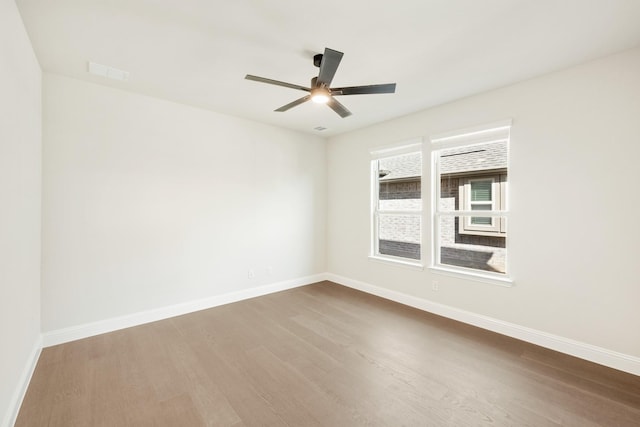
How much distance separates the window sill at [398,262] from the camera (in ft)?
13.0

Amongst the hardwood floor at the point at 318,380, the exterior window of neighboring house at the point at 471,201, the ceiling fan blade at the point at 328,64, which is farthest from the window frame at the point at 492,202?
the ceiling fan blade at the point at 328,64

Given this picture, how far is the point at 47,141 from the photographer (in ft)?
9.24

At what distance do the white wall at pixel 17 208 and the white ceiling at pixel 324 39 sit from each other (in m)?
0.31

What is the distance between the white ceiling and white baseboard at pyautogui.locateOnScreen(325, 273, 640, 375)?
2.68m

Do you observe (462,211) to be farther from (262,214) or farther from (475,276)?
(262,214)

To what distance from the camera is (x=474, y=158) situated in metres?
3.50

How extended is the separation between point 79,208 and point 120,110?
1.20m

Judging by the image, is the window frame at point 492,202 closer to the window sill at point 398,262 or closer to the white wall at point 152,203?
the window sill at point 398,262

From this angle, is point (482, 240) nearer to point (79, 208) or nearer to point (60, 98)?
point (79, 208)

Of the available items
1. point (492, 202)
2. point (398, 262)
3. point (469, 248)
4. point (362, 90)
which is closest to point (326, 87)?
point (362, 90)

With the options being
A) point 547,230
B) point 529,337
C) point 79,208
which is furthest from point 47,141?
point 529,337

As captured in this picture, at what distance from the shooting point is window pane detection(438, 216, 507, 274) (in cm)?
330

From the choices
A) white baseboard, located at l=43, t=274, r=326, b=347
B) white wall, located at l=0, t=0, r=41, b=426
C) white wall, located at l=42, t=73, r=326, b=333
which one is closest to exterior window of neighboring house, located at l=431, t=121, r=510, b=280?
white wall, located at l=42, t=73, r=326, b=333

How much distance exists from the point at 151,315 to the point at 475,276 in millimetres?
4017
